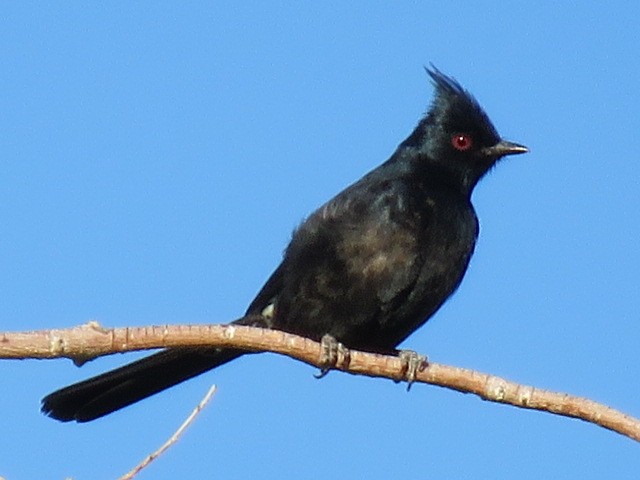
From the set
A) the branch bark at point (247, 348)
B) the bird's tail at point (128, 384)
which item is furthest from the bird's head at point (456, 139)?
the branch bark at point (247, 348)

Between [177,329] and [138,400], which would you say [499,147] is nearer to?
[138,400]

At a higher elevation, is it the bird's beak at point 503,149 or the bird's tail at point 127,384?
the bird's beak at point 503,149

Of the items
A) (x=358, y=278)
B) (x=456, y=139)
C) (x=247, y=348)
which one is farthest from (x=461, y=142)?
(x=247, y=348)

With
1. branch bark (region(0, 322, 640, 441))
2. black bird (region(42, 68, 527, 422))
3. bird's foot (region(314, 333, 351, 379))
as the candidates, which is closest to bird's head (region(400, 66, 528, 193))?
black bird (region(42, 68, 527, 422))

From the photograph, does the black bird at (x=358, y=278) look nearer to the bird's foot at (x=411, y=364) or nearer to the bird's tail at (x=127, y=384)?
the bird's tail at (x=127, y=384)

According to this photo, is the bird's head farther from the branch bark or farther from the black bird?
the branch bark
